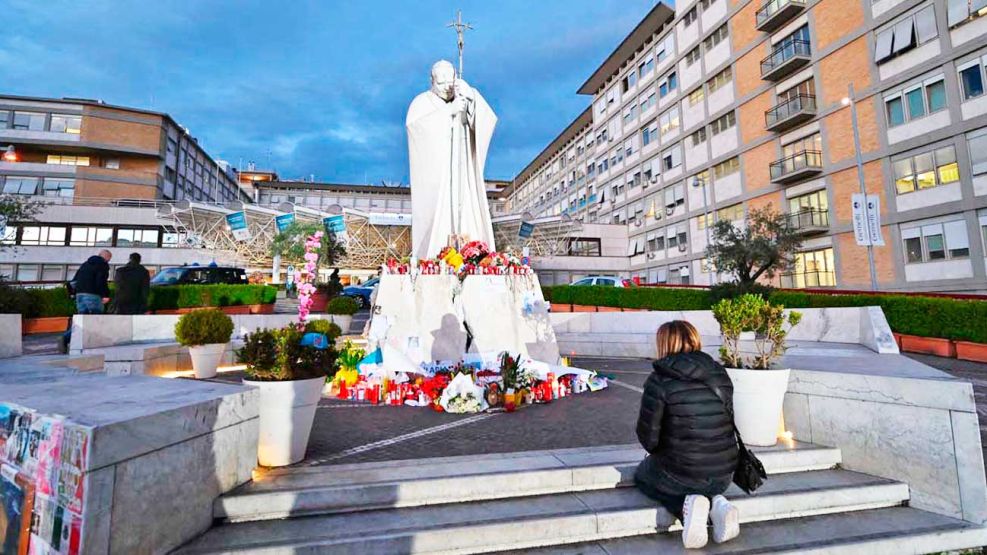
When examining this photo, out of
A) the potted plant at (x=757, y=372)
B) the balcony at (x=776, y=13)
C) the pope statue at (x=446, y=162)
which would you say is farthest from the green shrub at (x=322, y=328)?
the balcony at (x=776, y=13)

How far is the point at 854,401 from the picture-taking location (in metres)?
4.32

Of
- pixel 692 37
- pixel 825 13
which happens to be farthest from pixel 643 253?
pixel 825 13

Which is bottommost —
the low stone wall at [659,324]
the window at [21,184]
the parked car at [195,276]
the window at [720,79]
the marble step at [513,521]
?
the marble step at [513,521]

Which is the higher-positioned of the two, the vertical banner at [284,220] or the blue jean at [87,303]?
the vertical banner at [284,220]

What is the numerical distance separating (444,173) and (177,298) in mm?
12746

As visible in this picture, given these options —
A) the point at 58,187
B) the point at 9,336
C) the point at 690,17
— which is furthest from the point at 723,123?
the point at 58,187

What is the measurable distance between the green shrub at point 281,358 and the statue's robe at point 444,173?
7603 mm

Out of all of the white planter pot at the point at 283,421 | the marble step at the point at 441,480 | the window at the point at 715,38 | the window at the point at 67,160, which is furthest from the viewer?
the window at the point at 67,160

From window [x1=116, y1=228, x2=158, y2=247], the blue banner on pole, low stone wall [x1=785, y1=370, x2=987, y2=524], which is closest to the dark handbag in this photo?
low stone wall [x1=785, y1=370, x2=987, y2=524]

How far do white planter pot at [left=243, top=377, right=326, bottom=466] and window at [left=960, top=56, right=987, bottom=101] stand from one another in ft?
101

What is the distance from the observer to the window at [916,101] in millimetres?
22094

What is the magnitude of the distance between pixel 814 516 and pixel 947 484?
1.13 m

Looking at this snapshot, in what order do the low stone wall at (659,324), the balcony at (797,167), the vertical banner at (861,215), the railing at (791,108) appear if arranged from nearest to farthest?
the low stone wall at (659,324)
the vertical banner at (861,215)
the balcony at (797,167)
the railing at (791,108)

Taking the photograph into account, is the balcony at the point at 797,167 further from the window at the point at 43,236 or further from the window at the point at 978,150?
the window at the point at 43,236
